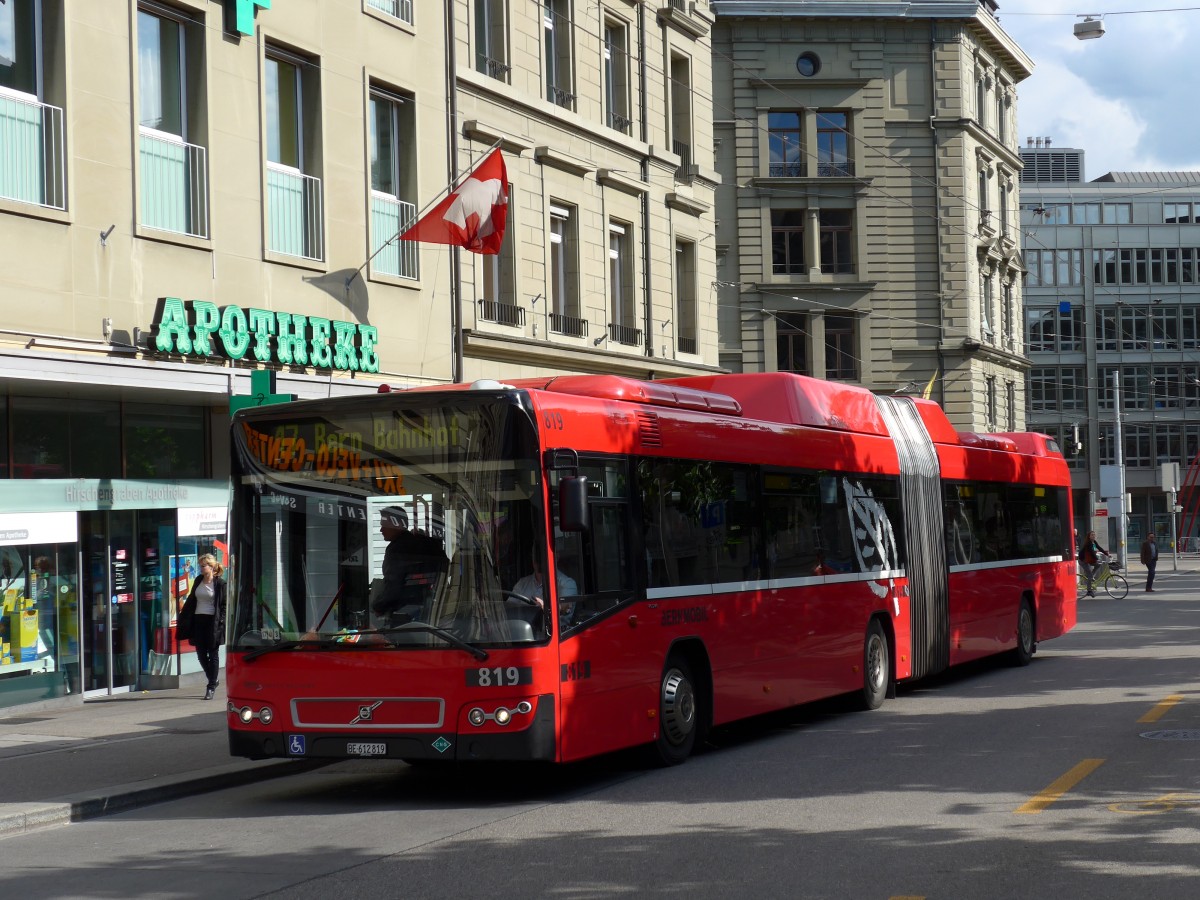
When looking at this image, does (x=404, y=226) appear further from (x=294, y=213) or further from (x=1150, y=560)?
(x=1150, y=560)

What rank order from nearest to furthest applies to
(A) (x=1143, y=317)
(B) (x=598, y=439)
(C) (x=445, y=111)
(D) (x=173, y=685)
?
(B) (x=598, y=439), (D) (x=173, y=685), (C) (x=445, y=111), (A) (x=1143, y=317)

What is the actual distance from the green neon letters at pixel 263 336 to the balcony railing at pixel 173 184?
0.99 metres

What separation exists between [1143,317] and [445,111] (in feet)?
224

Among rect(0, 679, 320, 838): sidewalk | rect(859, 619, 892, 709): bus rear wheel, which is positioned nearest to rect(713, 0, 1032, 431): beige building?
rect(859, 619, 892, 709): bus rear wheel

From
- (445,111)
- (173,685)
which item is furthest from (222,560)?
(445,111)

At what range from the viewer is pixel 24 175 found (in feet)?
53.1

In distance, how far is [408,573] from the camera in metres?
10.6

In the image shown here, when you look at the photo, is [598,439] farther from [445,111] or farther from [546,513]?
[445,111]

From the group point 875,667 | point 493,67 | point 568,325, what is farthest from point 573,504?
point 568,325

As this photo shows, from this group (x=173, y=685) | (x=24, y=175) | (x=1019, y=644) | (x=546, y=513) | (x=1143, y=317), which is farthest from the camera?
(x=1143, y=317)

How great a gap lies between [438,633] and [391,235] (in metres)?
12.8

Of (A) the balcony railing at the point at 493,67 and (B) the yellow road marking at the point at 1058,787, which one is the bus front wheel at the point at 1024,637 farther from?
(A) the balcony railing at the point at 493,67

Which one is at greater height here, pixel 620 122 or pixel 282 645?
pixel 620 122

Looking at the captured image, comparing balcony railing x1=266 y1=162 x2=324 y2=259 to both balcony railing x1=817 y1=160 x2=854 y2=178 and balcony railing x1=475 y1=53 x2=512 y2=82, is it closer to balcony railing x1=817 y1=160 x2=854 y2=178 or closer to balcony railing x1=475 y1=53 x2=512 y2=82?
balcony railing x1=475 y1=53 x2=512 y2=82
